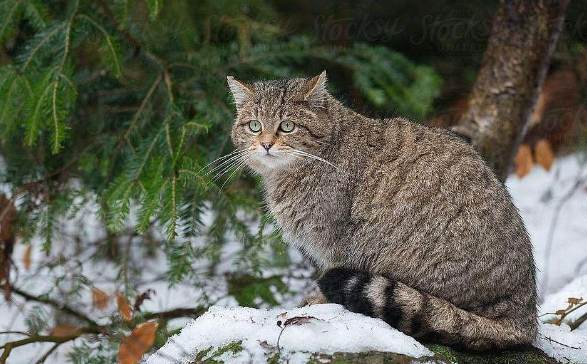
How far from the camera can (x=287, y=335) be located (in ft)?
8.66

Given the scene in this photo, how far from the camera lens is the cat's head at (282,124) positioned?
344 centimetres

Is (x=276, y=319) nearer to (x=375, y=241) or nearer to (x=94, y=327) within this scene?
(x=375, y=241)

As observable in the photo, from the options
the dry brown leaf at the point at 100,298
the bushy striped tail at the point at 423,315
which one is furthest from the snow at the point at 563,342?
the dry brown leaf at the point at 100,298

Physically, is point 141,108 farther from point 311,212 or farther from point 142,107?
point 311,212

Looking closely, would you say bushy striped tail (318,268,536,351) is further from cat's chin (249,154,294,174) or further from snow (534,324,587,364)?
cat's chin (249,154,294,174)

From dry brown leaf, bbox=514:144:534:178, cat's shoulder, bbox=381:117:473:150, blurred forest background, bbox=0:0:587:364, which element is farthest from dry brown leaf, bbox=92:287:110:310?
dry brown leaf, bbox=514:144:534:178

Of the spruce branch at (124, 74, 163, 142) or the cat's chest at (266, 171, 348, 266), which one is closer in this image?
the cat's chest at (266, 171, 348, 266)

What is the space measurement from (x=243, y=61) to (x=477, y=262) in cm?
215

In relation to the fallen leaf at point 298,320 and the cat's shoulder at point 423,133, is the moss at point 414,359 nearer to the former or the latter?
the fallen leaf at point 298,320

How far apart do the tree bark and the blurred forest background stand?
0.40 meters

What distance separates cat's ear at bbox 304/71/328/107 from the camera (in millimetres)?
3500

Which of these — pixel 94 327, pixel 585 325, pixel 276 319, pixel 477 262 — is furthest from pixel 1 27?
pixel 585 325

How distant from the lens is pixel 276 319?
2832mm

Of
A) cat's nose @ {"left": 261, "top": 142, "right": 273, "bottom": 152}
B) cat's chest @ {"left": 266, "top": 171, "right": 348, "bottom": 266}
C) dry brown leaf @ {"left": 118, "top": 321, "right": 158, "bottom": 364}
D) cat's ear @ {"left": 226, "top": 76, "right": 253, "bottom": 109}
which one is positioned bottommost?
dry brown leaf @ {"left": 118, "top": 321, "right": 158, "bottom": 364}
